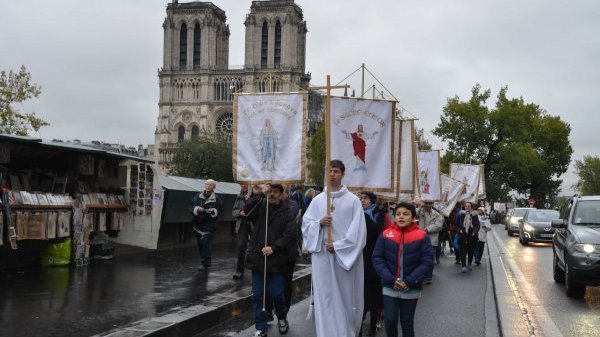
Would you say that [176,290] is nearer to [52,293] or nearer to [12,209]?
[52,293]

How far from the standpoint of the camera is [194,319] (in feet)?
27.0

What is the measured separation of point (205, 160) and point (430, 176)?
6112 centimetres

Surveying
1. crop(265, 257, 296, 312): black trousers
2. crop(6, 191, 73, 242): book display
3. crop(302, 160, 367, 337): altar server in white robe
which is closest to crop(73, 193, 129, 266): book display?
crop(6, 191, 73, 242): book display

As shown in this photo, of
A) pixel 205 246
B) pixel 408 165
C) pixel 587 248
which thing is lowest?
pixel 205 246

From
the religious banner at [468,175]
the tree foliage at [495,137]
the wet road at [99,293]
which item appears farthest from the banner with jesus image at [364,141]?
the tree foliage at [495,137]

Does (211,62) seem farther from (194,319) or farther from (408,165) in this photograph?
(194,319)

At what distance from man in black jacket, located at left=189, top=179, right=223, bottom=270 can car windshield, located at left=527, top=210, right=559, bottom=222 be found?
18.6 m

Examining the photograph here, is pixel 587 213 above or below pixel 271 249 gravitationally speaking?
above

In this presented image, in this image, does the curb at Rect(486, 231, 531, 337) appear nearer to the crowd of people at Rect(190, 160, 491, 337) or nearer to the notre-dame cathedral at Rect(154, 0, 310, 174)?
the crowd of people at Rect(190, 160, 491, 337)

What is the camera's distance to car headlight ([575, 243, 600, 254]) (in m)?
11.0

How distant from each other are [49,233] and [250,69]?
101 metres

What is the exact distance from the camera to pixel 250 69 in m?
112

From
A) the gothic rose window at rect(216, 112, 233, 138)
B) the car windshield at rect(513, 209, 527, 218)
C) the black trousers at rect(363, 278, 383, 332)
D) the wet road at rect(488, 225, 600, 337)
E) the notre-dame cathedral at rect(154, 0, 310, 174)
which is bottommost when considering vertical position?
the wet road at rect(488, 225, 600, 337)

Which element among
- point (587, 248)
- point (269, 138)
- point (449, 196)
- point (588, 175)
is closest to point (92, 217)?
point (269, 138)
